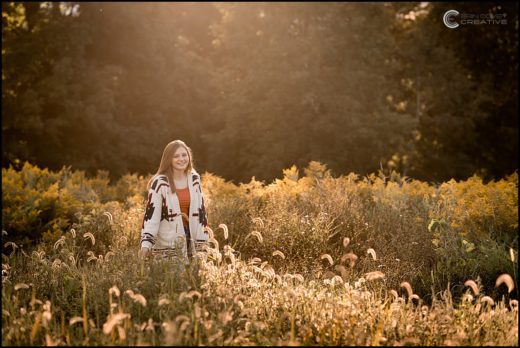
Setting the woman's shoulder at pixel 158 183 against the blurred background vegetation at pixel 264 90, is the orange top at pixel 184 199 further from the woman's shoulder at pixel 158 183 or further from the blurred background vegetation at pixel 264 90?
the blurred background vegetation at pixel 264 90

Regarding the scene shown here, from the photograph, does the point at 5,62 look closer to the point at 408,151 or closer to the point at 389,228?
the point at 408,151

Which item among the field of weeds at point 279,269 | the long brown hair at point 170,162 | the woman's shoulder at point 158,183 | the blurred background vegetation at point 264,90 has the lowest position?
the field of weeds at point 279,269

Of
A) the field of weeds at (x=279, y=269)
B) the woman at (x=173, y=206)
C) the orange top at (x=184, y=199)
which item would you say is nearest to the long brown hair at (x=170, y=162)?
the woman at (x=173, y=206)

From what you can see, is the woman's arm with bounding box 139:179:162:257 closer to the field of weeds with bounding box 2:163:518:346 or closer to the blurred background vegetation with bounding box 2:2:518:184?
the field of weeds with bounding box 2:163:518:346

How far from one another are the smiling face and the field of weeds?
3.23 feet

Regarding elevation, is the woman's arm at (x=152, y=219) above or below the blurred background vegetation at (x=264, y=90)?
below

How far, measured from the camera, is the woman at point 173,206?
6.45m

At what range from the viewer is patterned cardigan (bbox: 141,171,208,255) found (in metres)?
6.43

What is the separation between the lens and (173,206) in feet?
21.4

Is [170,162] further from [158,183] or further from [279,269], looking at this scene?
[279,269]

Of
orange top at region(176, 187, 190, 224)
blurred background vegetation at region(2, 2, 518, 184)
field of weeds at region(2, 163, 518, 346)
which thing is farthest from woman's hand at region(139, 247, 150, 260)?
blurred background vegetation at region(2, 2, 518, 184)

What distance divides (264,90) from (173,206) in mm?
20109

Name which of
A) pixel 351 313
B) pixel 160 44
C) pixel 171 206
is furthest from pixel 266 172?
pixel 351 313

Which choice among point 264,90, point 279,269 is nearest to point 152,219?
point 279,269
